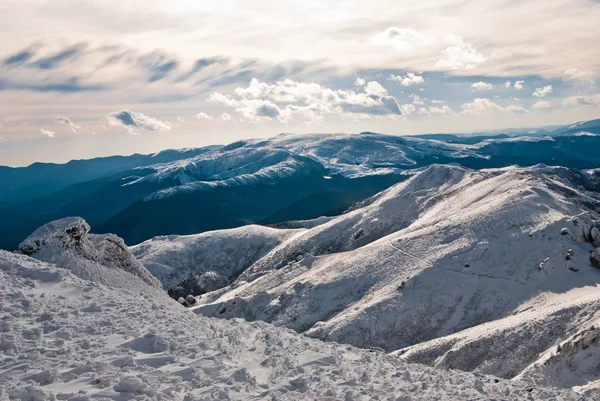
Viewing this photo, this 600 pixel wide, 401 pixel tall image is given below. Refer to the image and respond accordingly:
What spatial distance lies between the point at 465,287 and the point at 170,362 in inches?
Answer: 2510

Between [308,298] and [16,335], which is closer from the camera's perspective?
[16,335]

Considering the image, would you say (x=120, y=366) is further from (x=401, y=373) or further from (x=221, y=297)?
(x=221, y=297)

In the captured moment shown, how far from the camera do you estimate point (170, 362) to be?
1728 centimetres

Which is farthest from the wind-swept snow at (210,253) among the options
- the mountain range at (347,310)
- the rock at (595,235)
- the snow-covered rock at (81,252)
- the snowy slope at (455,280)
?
the snow-covered rock at (81,252)

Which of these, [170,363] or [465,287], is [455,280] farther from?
[170,363]

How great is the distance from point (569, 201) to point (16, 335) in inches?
4059

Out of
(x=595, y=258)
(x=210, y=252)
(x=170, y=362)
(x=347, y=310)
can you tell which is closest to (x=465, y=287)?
(x=347, y=310)

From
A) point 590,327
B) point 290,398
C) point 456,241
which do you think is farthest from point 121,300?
point 456,241

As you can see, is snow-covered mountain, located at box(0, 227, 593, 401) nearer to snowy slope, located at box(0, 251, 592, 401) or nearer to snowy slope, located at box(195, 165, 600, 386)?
snowy slope, located at box(0, 251, 592, 401)

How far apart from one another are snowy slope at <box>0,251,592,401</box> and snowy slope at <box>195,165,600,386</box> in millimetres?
33724

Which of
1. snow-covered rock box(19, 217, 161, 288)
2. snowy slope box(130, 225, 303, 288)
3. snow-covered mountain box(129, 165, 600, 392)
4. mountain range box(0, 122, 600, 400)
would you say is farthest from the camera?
snowy slope box(130, 225, 303, 288)

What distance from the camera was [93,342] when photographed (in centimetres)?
1834

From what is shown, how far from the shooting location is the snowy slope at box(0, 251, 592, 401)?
583 inches

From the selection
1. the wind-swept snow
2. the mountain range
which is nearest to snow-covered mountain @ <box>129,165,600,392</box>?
the mountain range
